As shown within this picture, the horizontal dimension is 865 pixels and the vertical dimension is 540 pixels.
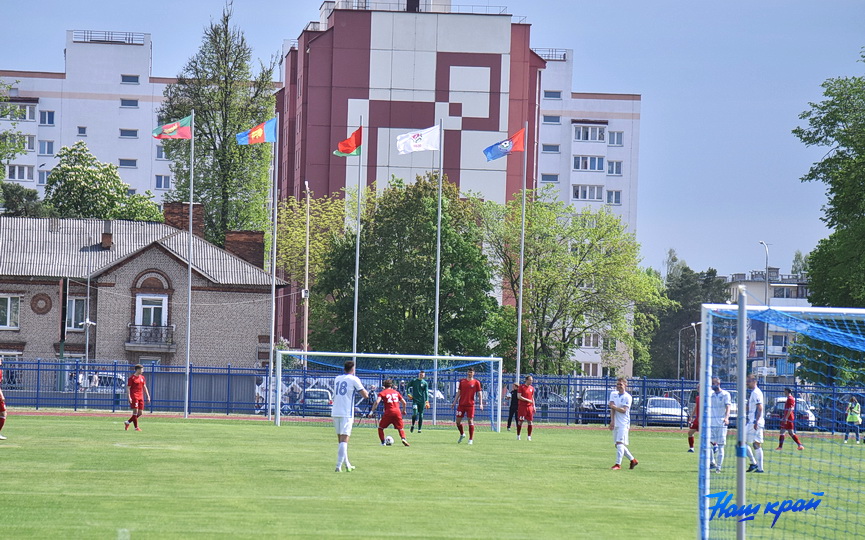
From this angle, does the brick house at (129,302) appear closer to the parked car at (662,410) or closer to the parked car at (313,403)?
the parked car at (313,403)

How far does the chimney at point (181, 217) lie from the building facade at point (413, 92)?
491 inches

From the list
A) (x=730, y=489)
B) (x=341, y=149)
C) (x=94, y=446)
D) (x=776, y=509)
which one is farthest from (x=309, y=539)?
(x=341, y=149)

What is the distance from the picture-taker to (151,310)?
6256 centimetres

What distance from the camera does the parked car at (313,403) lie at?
45719mm

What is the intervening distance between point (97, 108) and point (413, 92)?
45.7 m

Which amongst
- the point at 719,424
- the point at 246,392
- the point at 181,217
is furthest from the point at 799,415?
the point at 181,217

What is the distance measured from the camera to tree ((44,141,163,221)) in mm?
81438

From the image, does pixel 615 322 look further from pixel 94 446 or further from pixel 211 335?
pixel 94 446

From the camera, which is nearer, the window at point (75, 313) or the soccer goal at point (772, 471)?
the soccer goal at point (772, 471)

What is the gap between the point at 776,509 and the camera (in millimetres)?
16766

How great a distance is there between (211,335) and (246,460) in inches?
1642

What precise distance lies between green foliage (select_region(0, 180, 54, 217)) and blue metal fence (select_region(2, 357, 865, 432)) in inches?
1544

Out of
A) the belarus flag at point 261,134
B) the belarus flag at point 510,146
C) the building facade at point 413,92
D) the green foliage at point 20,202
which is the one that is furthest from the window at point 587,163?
the belarus flag at point 261,134

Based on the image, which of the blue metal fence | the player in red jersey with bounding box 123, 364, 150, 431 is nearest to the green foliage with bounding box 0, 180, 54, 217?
the blue metal fence
